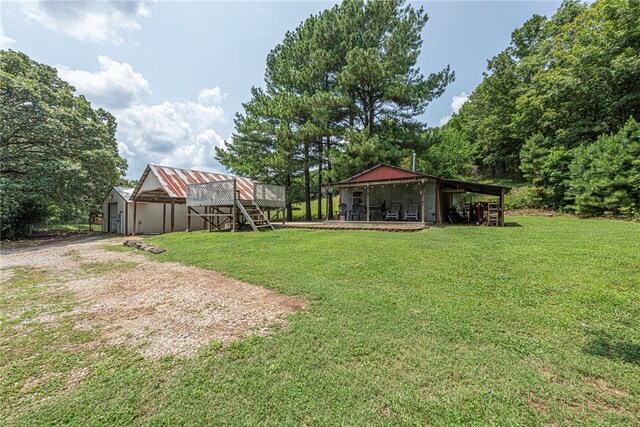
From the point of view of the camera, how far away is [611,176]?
1367cm

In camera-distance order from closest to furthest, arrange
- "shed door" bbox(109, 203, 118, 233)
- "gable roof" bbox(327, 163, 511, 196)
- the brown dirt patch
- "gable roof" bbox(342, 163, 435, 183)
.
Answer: the brown dirt patch, "gable roof" bbox(327, 163, 511, 196), "gable roof" bbox(342, 163, 435, 183), "shed door" bbox(109, 203, 118, 233)

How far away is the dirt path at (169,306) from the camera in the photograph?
10.2 ft

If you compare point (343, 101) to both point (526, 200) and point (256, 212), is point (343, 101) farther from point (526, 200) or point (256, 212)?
point (526, 200)

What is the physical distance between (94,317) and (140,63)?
1172 centimetres

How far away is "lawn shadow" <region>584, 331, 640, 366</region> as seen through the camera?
8.32 feet

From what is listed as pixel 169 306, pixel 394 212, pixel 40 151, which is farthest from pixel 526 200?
pixel 40 151

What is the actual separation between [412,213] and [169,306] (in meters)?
12.4

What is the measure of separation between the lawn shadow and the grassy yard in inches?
0.7

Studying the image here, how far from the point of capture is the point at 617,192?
13328mm

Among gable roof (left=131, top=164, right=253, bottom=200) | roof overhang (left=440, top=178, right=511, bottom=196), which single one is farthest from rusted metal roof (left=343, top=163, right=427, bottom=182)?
gable roof (left=131, top=164, right=253, bottom=200)

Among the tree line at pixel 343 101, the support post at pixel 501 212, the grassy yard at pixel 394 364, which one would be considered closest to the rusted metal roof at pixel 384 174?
the tree line at pixel 343 101

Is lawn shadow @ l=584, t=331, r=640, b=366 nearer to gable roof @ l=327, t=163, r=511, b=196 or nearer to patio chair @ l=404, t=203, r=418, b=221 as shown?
gable roof @ l=327, t=163, r=511, b=196

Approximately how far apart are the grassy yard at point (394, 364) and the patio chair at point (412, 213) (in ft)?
30.1

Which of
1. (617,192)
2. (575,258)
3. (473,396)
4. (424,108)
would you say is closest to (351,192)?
(424,108)
